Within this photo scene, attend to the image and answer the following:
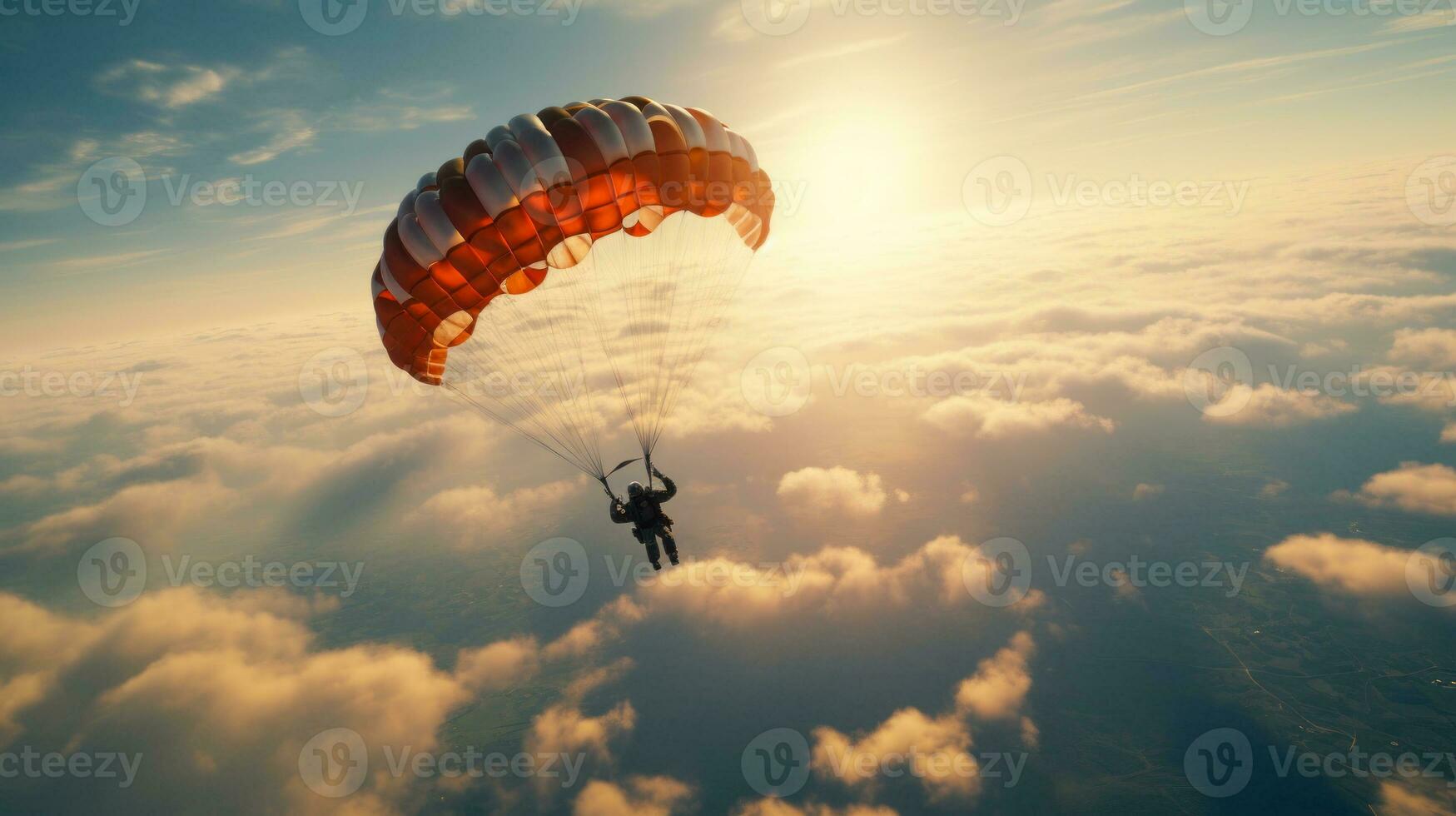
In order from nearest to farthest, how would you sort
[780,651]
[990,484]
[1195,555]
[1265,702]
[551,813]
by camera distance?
[1265,702] < [551,813] < [780,651] < [1195,555] < [990,484]

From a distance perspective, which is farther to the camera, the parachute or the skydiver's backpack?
the skydiver's backpack

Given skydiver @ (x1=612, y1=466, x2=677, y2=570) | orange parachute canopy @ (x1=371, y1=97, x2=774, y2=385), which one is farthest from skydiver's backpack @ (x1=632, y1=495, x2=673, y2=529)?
orange parachute canopy @ (x1=371, y1=97, x2=774, y2=385)

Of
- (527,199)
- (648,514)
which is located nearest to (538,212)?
(527,199)

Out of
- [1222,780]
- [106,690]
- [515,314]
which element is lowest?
[1222,780]

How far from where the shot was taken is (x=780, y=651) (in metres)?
140

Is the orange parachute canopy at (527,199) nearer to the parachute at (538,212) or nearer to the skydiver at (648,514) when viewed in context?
the parachute at (538,212)

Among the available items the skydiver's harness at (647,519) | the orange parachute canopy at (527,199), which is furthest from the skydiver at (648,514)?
the orange parachute canopy at (527,199)

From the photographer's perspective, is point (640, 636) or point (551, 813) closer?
point (551, 813)

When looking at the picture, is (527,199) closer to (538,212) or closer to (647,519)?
(538,212)

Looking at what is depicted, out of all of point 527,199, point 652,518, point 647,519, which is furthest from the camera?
point 652,518

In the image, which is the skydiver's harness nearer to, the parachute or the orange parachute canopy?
the parachute

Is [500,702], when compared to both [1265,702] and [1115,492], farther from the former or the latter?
[1115,492]

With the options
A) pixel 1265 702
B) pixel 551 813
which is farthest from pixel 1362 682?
pixel 551 813

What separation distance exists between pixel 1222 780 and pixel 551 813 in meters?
147
